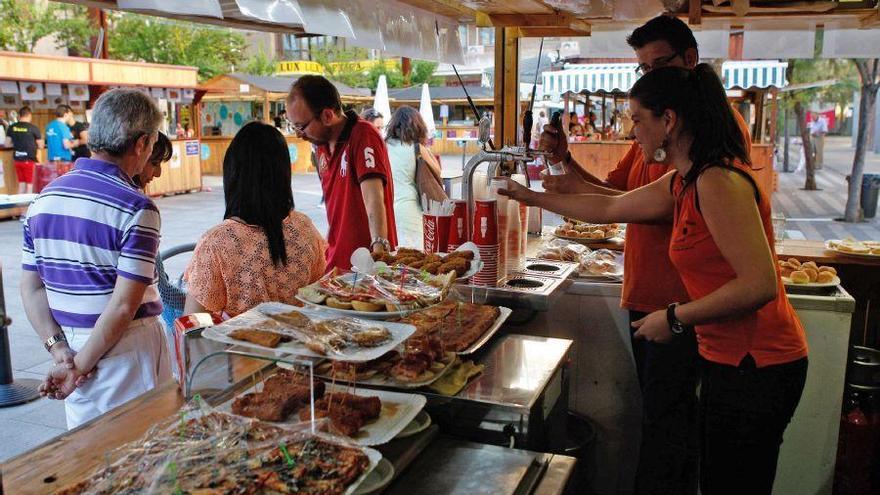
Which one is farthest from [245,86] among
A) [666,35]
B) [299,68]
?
[666,35]

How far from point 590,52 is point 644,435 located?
475 cm

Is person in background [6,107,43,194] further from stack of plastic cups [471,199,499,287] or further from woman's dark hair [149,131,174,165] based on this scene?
stack of plastic cups [471,199,499,287]

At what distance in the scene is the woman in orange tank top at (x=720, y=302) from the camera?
2.20 meters

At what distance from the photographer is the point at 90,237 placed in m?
2.57

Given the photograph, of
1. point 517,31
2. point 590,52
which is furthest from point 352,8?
point 590,52

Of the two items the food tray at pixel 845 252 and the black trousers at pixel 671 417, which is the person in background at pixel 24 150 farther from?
the black trousers at pixel 671 417

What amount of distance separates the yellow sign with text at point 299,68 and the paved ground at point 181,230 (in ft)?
28.5

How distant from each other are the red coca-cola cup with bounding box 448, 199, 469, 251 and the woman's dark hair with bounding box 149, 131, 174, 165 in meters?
1.25

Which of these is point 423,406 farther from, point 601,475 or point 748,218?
point 601,475

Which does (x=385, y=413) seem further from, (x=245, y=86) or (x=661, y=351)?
(x=245, y=86)

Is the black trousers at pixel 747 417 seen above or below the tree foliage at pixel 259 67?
below

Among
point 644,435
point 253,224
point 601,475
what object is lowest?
point 601,475

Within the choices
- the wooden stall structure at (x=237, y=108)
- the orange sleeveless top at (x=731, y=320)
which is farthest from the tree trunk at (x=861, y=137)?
the wooden stall structure at (x=237, y=108)

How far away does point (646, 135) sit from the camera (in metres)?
2.38
